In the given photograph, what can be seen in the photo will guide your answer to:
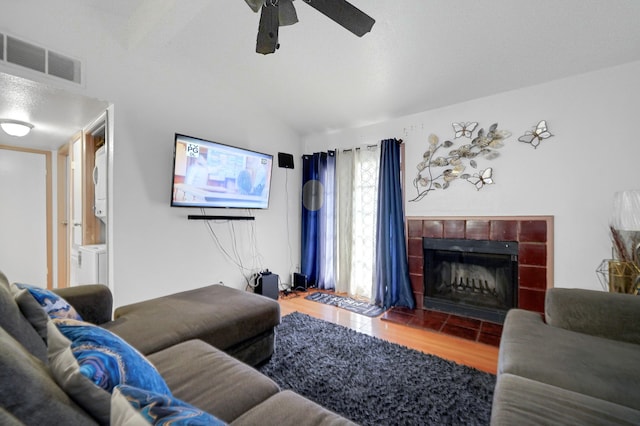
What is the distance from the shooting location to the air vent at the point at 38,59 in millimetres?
1892

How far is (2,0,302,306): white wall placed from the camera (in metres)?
2.14

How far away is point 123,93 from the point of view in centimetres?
A: 241

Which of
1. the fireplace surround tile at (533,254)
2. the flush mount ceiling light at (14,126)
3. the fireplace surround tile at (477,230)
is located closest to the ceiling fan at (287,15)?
the fireplace surround tile at (477,230)

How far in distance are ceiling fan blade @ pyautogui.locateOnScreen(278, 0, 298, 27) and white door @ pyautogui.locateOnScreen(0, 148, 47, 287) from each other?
13.1 feet

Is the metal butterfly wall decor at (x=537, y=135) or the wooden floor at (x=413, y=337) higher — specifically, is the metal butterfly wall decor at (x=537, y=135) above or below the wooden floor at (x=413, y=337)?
above

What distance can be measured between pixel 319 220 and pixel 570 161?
277 centimetres

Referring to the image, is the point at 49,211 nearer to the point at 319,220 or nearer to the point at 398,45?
the point at 319,220

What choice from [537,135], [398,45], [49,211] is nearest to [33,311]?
[398,45]

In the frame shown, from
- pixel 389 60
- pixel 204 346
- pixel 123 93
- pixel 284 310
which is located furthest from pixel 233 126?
pixel 204 346

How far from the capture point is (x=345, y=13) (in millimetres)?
1456

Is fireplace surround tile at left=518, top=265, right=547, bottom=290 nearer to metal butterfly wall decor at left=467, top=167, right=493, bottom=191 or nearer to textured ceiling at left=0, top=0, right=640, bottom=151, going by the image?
metal butterfly wall decor at left=467, top=167, right=493, bottom=191

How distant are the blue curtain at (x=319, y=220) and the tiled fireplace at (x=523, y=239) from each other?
1482 millimetres

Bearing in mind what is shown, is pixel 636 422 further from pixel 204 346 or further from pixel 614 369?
pixel 204 346

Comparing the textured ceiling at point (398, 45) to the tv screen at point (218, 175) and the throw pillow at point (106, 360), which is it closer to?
the tv screen at point (218, 175)
